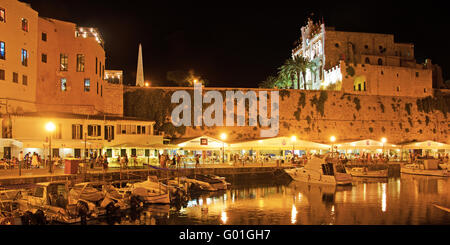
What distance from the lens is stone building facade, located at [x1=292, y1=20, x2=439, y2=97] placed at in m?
60.5

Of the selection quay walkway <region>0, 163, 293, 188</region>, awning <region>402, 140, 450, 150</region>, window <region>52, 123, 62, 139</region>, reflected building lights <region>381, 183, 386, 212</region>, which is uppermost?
window <region>52, 123, 62, 139</region>

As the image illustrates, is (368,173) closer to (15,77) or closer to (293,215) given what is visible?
(293,215)

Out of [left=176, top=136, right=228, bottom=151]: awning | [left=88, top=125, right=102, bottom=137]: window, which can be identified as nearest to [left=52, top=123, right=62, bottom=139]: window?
[left=88, top=125, right=102, bottom=137]: window

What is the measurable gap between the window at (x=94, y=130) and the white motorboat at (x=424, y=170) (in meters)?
30.9

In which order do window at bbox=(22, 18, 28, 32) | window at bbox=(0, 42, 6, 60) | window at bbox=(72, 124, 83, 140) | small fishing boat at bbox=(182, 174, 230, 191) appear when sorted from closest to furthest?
small fishing boat at bbox=(182, 174, 230, 191)
window at bbox=(0, 42, 6, 60)
window at bbox=(72, 124, 83, 140)
window at bbox=(22, 18, 28, 32)

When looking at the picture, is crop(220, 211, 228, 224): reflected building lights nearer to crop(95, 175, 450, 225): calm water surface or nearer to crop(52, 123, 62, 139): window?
crop(95, 175, 450, 225): calm water surface

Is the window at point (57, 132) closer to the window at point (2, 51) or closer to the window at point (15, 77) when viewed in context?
the window at point (15, 77)

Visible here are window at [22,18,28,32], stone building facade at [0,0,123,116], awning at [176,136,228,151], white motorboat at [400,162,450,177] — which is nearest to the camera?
stone building facade at [0,0,123,116]

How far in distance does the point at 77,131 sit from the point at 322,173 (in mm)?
21165

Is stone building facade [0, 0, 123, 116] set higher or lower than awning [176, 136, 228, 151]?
higher

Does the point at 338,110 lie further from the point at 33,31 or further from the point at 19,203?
the point at 19,203

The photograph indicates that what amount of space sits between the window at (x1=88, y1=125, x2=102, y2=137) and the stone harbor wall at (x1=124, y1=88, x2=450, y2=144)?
1269cm
